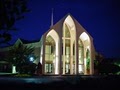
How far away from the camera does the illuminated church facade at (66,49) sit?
4366 cm

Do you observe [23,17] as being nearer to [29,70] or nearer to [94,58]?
[29,70]

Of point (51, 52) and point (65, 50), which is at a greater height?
point (65, 50)

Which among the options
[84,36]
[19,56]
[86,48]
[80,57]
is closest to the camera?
[19,56]

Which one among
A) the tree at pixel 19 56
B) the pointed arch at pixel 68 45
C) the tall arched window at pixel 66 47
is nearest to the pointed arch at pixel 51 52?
the pointed arch at pixel 68 45

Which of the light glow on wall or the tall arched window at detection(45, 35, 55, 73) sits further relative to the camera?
the light glow on wall

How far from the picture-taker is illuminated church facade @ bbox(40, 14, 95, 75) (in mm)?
43656

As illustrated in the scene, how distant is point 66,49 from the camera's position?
46875 millimetres

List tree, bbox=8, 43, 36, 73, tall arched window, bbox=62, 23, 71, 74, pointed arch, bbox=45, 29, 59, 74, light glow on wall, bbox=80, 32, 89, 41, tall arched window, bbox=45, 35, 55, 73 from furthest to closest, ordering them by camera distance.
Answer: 1. light glow on wall, bbox=80, 32, 89, 41
2. tall arched window, bbox=62, 23, 71, 74
3. tall arched window, bbox=45, 35, 55, 73
4. pointed arch, bbox=45, 29, 59, 74
5. tree, bbox=8, 43, 36, 73

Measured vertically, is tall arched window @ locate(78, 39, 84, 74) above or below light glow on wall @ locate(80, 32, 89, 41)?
below

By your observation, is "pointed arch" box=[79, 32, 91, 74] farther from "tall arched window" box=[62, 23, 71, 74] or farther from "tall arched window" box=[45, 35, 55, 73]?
"tall arched window" box=[45, 35, 55, 73]

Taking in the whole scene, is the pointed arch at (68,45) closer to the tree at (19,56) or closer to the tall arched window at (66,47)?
the tall arched window at (66,47)

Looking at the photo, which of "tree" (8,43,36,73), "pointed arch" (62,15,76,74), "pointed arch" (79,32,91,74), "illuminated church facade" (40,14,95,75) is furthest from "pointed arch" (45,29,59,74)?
"pointed arch" (79,32,91,74)

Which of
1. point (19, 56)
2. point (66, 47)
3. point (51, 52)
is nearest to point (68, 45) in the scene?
point (66, 47)

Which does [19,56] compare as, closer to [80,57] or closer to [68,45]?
[68,45]
